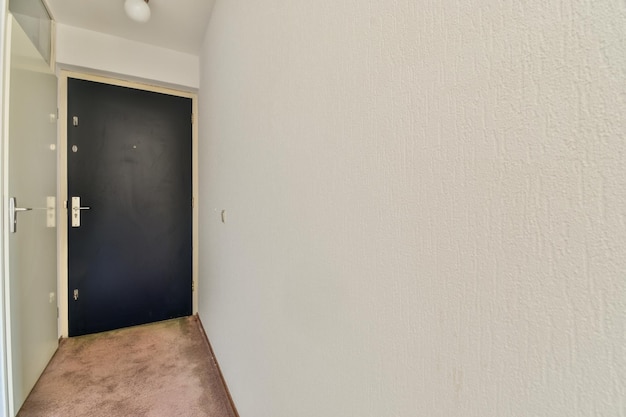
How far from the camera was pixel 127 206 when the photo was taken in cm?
247

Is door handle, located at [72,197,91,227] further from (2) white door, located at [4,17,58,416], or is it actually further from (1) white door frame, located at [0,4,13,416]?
(1) white door frame, located at [0,4,13,416]

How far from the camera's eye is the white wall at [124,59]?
7.10 feet

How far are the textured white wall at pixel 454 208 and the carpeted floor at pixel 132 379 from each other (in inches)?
44.9

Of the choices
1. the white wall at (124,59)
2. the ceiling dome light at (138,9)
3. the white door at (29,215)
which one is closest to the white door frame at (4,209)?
the white door at (29,215)

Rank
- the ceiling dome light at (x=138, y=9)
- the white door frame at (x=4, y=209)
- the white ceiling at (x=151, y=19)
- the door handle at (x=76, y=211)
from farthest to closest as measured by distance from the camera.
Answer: the door handle at (x=76, y=211) < the white ceiling at (x=151, y=19) < the ceiling dome light at (x=138, y=9) < the white door frame at (x=4, y=209)

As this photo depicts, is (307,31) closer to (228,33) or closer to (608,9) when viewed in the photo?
(608,9)

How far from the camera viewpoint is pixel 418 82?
435 mm

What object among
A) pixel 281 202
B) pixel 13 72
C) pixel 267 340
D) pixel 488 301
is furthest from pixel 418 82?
pixel 13 72

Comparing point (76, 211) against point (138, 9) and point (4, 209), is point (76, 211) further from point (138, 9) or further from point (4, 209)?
point (138, 9)

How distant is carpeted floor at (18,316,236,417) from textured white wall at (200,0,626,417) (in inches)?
44.9

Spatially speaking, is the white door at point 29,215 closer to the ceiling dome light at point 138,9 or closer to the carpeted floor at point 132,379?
the carpeted floor at point 132,379

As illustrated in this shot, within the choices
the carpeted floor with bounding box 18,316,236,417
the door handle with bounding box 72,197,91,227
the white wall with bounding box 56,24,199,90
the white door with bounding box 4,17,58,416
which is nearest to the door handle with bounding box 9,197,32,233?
the white door with bounding box 4,17,58,416

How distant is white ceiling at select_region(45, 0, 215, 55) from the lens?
6.39 feet

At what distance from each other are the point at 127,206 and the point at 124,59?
1.29 metres
